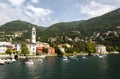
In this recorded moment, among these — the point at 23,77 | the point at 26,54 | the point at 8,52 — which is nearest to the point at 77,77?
the point at 23,77

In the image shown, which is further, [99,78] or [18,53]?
[18,53]

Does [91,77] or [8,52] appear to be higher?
[8,52]

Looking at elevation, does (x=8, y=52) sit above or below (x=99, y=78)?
above

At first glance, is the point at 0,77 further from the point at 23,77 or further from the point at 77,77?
the point at 77,77

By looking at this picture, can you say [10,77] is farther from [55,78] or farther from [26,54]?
[26,54]

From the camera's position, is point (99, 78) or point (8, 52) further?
point (8, 52)

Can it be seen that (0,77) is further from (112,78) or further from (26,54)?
(26,54)

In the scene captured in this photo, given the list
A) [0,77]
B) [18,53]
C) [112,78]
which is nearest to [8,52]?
[18,53]
